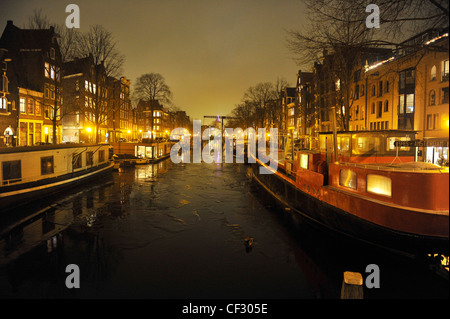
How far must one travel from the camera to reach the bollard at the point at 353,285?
6516mm

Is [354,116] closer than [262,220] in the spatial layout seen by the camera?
No

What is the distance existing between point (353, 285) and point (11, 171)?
1930cm


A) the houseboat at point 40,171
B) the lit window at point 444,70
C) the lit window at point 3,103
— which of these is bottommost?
the houseboat at point 40,171

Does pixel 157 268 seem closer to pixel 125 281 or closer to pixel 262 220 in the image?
pixel 125 281

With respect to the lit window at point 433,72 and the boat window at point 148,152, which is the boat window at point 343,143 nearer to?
the lit window at point 433,72

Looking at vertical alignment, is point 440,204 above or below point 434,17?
below

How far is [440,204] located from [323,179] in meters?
6.04

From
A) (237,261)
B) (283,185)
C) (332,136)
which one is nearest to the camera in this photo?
(237,261)

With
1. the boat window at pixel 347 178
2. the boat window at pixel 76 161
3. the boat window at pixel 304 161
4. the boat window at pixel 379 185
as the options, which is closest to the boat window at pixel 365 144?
the boat window at pixel 347 178

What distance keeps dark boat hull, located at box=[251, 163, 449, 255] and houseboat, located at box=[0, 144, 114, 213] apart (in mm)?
16178

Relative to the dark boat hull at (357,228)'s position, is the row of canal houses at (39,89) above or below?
above

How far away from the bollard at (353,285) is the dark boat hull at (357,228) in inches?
167

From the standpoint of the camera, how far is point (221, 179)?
31.4m
